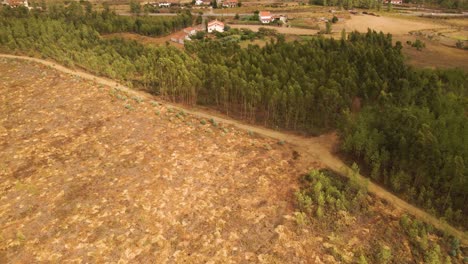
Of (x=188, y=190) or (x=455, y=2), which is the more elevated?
(x=455, y=2)

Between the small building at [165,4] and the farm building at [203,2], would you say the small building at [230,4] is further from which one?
the small building at [165,4]

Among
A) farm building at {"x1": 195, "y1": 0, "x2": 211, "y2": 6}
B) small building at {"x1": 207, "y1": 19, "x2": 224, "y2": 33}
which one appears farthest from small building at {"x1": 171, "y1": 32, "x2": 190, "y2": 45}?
farm building at {"x1": 195, "y1": 0, "x2": 211, "y2": 6}

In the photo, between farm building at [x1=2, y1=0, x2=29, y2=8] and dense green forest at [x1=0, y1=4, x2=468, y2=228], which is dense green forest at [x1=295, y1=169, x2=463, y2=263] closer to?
dense green forest at [x1=0, y1=4, x2=468, y2=228]

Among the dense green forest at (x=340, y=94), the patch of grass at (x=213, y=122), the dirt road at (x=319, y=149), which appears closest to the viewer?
the dirt road at (x=319, y=149)

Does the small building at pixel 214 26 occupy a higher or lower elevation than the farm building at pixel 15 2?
lower

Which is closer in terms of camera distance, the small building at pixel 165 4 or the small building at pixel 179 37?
the small building at pixel 179 37

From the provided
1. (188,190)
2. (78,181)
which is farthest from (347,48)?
(78,181)

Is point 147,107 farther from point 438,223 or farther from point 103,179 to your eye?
point 438,223

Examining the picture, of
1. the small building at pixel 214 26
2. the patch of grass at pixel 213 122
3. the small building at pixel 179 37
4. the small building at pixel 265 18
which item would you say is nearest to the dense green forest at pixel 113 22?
the small building at pixel 179 37
